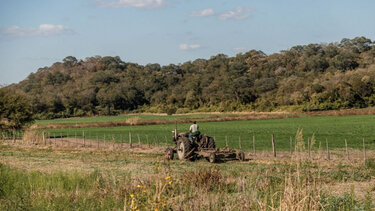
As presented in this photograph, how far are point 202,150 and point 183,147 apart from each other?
3.21 ft

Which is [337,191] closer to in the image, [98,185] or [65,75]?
[98,185]

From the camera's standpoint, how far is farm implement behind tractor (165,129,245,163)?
70.0 ft

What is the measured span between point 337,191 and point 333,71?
110m

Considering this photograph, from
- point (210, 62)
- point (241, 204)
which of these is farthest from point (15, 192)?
point (210, 62)

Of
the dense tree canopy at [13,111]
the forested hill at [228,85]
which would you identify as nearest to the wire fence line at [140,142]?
the dense tree canopy at [13,111]

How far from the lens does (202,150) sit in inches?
872

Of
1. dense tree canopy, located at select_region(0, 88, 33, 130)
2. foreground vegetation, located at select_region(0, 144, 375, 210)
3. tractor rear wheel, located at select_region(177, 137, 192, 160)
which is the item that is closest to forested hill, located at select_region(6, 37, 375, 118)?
dense tree canopy, located at select_region(0, 88, 33, 130)

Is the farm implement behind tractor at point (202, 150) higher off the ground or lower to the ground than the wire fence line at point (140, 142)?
higher

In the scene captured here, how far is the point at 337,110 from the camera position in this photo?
253ft

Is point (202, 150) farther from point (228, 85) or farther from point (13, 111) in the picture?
point (228, 85)

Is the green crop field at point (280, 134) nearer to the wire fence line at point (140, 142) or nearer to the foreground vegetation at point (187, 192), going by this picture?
the wire fence line at point (140, 142)

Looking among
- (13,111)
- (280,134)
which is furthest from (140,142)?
(13,111)

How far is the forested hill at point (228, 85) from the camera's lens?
85500 mm

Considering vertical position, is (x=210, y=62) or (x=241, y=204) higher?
(x=210, y=62)
